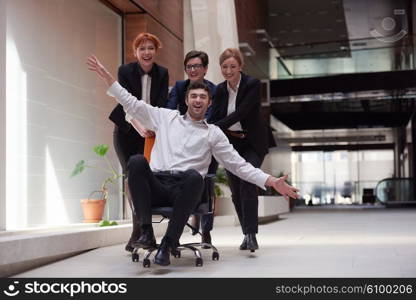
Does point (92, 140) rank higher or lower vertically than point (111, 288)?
higher

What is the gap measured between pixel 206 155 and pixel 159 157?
29cm

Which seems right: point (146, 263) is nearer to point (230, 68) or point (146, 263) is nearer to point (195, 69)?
point (195, 69)

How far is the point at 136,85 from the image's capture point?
4434 millimetres

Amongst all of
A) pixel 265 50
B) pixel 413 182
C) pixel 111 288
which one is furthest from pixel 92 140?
pixel 413 182

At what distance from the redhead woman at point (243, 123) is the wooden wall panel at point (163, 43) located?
3.45 meters

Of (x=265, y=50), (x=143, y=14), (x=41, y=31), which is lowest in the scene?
(x=41, y=31)

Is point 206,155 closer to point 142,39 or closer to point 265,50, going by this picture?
point 142,39

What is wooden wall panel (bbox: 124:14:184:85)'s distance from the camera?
7988mm

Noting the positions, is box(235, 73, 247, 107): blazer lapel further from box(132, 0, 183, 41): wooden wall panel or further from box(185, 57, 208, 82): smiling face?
box(132, 0, 183, 41): wooden wall panel

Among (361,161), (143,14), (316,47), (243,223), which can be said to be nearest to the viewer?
(243,223)

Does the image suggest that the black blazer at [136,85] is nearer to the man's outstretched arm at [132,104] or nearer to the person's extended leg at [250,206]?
the man's outstretched arm at [132,104]

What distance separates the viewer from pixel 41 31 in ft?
20.0

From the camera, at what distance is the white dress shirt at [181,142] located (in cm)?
395

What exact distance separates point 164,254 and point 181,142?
0.73 metres
